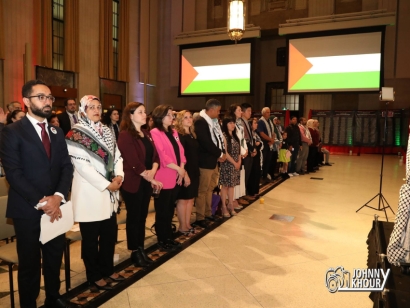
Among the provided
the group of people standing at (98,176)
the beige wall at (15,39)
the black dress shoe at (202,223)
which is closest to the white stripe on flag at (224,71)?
the beige wall at (15,39)

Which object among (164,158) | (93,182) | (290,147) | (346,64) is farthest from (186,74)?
(93,182)

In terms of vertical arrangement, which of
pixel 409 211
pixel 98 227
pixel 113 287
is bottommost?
pixel 113 287

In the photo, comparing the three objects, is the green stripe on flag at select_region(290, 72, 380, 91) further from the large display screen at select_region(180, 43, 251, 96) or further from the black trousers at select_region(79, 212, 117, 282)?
the black trousers at select_region(79, 212, 117, 282)

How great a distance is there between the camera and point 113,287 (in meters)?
2.71

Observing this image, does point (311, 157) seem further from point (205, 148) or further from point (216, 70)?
point (216, 70)

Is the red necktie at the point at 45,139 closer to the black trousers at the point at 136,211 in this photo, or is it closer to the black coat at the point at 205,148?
the black trousers at the point at 136,211

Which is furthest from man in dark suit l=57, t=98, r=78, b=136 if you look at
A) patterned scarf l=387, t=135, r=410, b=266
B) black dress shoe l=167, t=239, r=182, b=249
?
patterned scarf l=387, t=135, r=410, b=266

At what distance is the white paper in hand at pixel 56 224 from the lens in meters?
2.18

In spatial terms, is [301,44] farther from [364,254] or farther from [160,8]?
[364,254]

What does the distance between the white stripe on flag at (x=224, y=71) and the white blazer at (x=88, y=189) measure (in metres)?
11.4

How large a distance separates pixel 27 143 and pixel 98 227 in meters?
0.85

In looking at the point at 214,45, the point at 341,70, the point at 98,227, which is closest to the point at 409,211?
the point at 98,227

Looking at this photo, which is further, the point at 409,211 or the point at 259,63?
the point at 259,63

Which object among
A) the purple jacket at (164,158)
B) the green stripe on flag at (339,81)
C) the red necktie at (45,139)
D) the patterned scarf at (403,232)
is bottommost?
the patterned scarf at (403,232)
